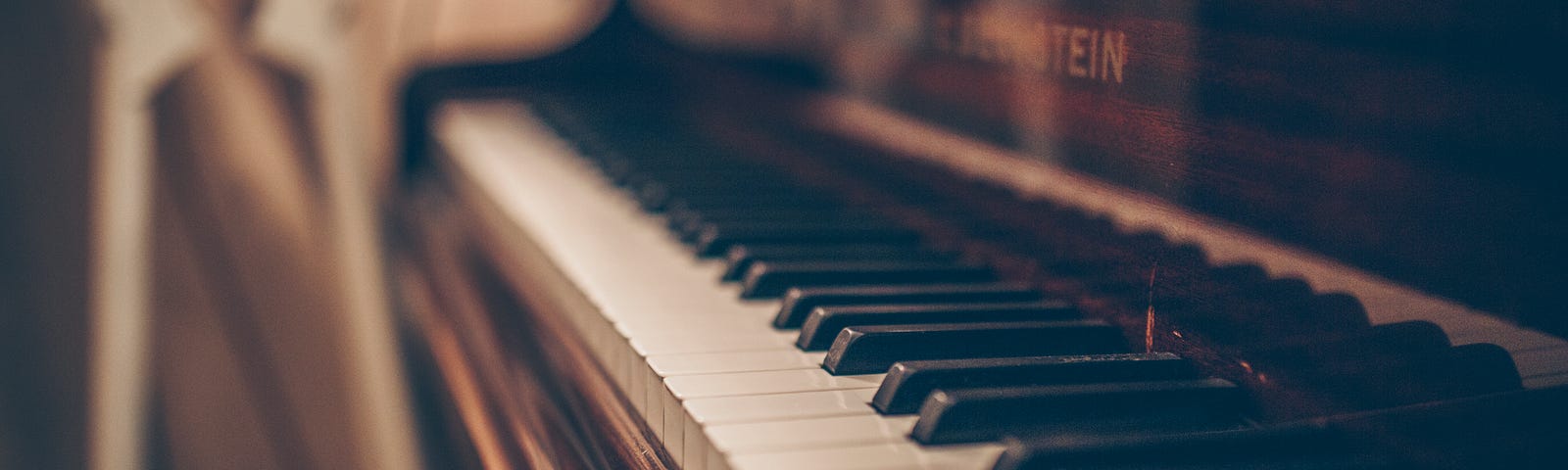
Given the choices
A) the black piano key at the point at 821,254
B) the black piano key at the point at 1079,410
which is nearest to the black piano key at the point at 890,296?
the black piano key at the point at 821,254

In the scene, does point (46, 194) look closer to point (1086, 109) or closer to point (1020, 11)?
point (1020, 11)

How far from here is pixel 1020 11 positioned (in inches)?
50.0

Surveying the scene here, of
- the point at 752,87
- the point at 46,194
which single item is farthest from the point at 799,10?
the point at 46,194

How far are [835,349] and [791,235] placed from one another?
1.36 feet

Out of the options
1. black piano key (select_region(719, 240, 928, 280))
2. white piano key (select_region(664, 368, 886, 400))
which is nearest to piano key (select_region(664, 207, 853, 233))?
black piano key (select_region(719, 240, 928, 280))

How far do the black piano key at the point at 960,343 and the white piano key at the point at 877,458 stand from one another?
16 cm

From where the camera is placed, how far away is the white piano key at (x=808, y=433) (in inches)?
26.5

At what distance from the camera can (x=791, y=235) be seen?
125 cm

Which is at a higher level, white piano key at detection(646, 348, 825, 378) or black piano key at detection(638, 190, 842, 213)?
black piano key at detection(638, 190, 842, 213)

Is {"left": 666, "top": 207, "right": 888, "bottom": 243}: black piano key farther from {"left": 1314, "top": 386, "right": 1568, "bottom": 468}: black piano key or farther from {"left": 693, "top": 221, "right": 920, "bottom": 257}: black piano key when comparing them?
{"left": 1314, "top": 386, "right": 1568, "bottom": 468}: black piano key

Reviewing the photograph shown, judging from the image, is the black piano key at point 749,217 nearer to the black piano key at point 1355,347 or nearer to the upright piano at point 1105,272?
the upright piano at point 1105,272

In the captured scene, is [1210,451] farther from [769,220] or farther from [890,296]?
[769,220]

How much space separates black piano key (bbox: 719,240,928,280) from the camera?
1155 mm

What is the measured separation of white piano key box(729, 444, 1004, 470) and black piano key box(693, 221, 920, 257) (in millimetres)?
590
